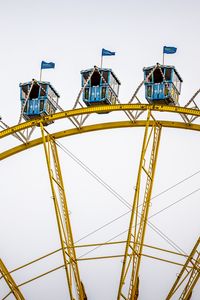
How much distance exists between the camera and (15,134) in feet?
156

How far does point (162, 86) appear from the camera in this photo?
1804 inches

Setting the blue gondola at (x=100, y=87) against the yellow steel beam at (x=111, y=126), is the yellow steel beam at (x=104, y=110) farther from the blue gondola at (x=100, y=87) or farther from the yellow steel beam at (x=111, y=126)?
the blue gondola at (x=100, y=87)

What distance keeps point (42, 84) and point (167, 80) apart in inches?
278

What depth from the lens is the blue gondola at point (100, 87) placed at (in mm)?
46625

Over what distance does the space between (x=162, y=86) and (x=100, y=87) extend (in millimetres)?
3385

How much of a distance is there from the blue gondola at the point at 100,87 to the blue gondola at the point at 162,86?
2074mm

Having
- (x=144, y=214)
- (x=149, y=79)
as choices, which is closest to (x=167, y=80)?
(x=149, y=79)

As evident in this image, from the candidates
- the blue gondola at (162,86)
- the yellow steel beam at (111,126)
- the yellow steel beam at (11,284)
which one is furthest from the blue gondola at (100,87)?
the yellow steel beam at (11,284)

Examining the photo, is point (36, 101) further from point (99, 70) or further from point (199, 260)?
point (199, 260)

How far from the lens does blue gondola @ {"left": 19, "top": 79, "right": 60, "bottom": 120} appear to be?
157 feet

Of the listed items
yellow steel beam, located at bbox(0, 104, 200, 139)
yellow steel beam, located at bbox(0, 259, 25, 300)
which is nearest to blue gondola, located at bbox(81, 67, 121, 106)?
yellow steel beam, located at bbox(0, 104, 200, 139)

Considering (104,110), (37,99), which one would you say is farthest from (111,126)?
(37,99)

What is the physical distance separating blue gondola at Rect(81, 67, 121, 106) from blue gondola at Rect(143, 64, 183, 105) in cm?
207

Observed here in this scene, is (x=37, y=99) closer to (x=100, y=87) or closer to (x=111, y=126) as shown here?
(x=100, y=87)
